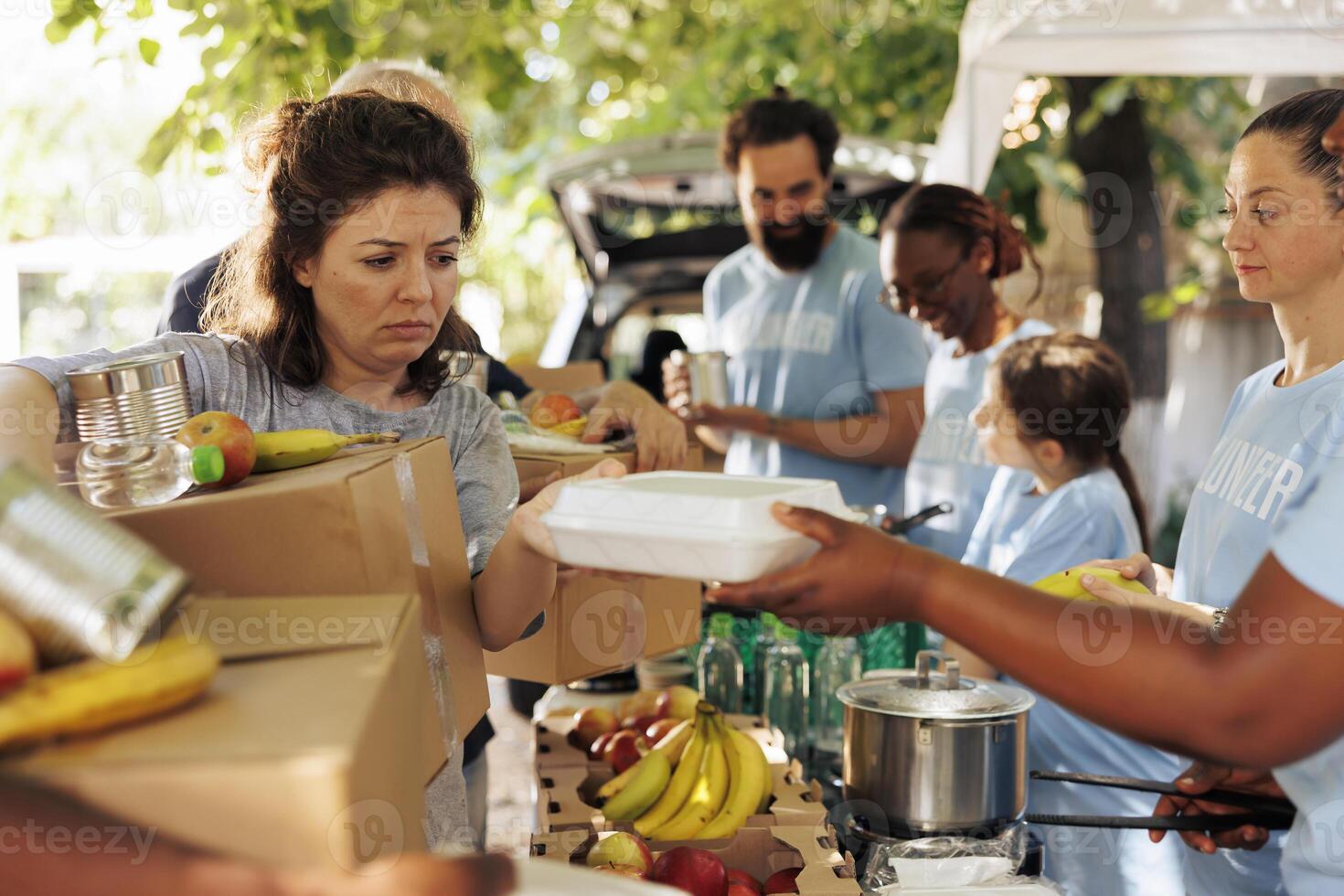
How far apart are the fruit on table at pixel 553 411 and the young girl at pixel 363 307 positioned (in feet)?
1.55

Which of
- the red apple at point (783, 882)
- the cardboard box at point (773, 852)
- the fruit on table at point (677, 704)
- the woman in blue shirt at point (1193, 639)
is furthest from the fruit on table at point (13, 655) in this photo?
the fruit on table at point (677, 704)

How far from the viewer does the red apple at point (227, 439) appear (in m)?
1.58

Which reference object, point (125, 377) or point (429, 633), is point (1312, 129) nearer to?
point (429, 633)

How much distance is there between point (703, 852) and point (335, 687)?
0.98 metres

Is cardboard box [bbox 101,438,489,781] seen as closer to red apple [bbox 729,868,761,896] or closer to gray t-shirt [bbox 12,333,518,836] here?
gray t-shirt [bbox 12,333,518,836]

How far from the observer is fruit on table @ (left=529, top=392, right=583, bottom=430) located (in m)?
2.66

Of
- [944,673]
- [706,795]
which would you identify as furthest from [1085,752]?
[706,795]

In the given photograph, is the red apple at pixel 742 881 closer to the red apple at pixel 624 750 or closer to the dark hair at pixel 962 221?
the red apple at pixel 624 750

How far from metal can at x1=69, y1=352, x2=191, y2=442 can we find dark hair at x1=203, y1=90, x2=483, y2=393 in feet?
1.23

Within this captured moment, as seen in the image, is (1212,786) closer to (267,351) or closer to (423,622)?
(423,622)

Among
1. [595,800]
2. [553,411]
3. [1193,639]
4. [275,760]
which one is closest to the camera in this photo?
[275,760]

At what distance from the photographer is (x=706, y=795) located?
91.4 inches

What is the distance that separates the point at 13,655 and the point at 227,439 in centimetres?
61

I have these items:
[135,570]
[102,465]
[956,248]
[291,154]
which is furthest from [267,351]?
[956,248]
